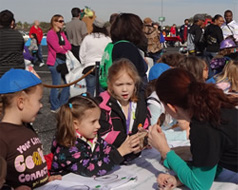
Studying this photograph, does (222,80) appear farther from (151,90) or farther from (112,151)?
(112,151)

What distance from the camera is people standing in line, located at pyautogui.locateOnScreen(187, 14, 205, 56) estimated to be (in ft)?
30.7

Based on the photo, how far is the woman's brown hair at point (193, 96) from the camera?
1676 millimetres

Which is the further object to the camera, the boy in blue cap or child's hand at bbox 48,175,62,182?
child's hand at bbox 48,175,62,182

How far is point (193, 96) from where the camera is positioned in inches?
66.3

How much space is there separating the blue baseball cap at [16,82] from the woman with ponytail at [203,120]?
29.6 inches

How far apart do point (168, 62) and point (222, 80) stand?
68cm

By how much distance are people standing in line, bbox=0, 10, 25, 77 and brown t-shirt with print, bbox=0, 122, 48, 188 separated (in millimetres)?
3120

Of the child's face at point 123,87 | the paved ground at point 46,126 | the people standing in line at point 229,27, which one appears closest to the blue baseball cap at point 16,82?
the child's face at point 123,87

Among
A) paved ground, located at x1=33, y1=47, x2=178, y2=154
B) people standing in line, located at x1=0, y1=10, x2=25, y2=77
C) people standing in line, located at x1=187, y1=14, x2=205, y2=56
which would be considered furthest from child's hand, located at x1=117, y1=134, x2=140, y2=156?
people standing in line, located at x1=187, y1=14, x2=205, y2=56

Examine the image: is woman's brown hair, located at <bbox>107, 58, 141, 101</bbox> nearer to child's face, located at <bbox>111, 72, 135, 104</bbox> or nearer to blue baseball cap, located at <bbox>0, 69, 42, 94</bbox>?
child's face, located at <bbox>111, 72, 135, 104</bbox>

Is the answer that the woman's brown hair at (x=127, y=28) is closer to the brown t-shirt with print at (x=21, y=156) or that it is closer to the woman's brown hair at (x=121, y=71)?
the woman's brown hair at (x=121, y=71)

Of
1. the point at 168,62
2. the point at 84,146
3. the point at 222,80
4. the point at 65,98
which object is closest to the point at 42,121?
the point at 65,98

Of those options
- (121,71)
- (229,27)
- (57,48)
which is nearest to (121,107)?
(121,71)

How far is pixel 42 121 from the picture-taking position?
5730mm
